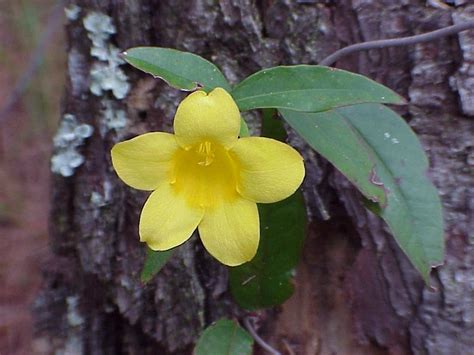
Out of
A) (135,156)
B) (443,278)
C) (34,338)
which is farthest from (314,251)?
(34,338)

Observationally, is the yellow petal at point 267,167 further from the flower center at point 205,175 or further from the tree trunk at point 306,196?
the tree trunk at point 306,196

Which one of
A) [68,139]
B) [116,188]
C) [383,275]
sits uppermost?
[68,139]

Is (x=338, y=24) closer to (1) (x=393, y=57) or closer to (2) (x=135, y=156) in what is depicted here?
(1) (x=393, y=57)

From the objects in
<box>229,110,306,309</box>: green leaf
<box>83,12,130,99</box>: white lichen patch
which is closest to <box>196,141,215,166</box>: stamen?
<box>229,110,306,309</box>: green leaf

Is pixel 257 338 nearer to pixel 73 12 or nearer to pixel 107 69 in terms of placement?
pixel 107 69

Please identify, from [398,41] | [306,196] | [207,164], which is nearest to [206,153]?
[207,164]
